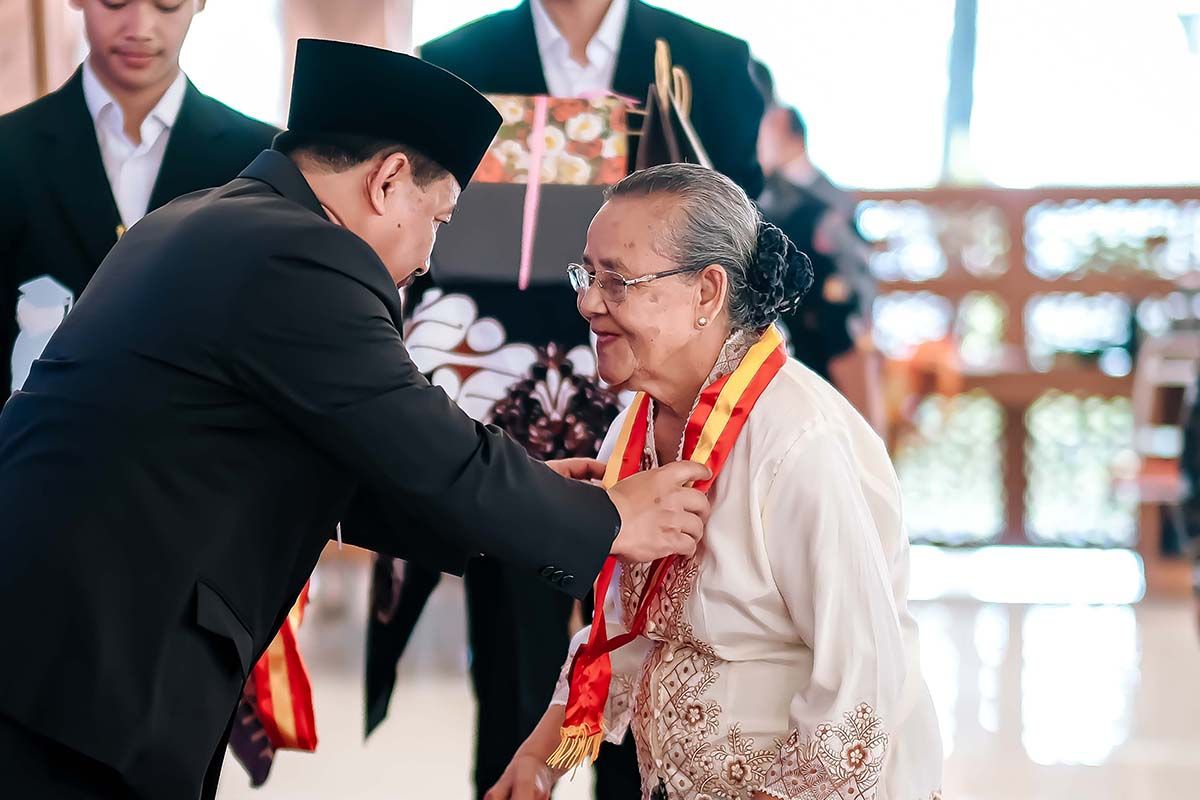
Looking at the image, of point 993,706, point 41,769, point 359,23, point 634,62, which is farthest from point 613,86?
point 993,706

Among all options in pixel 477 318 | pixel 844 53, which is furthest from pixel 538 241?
pixel 844 53

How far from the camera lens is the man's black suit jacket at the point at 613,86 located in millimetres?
2762

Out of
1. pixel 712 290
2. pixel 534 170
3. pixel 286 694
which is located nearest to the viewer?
pixel 712 290

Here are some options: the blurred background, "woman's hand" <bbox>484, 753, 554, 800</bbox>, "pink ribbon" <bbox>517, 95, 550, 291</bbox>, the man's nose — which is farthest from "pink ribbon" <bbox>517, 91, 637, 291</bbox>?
the blurred background

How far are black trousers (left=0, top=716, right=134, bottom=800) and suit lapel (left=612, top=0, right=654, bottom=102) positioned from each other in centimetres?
176

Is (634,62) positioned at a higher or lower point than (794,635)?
higher

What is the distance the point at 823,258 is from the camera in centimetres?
295

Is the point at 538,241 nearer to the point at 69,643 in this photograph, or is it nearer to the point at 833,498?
the point at 833,498

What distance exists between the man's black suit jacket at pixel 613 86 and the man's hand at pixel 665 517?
1.11 meters

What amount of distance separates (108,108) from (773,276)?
1634 millimetres

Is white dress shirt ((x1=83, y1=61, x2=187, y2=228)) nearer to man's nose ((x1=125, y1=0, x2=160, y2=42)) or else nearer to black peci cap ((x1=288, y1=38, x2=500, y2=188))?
man's nose ((x1=125, y1=0, x2=160, y2=42))

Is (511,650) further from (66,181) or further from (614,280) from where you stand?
(66,181)

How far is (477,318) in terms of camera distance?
9.12 ft

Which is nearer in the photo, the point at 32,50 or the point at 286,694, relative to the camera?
the point at 286,694
